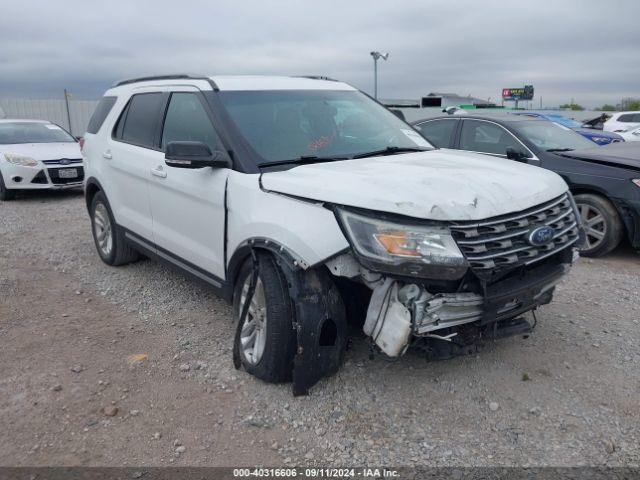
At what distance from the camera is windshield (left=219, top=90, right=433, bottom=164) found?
151 inches

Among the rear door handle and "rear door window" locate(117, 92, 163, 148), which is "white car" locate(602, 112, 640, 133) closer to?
"rear door window" locate(117, 92, 163, 148)

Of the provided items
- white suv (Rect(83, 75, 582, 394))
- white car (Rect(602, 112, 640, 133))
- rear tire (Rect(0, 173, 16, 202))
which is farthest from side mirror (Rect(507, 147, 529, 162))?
white car (Rect(602, 112, 640, 133))

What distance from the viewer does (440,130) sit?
7984 millimetres

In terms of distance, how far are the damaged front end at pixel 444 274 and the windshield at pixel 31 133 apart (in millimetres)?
10313

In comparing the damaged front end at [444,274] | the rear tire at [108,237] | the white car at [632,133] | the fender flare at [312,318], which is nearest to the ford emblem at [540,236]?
the damaged front end at [444,274]

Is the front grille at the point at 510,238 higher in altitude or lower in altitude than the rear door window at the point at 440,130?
lower

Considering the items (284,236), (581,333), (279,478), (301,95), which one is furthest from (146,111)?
(581,333)

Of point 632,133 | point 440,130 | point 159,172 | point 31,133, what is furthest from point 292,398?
point 632,133

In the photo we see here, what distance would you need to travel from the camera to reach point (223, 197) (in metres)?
3.72

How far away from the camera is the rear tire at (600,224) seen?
6066mm

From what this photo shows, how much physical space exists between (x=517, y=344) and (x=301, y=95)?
8.00ft

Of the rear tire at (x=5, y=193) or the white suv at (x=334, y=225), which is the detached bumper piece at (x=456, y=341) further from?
the rear tire at (x=5, y=193)

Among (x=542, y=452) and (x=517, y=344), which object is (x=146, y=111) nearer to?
(x=517, y=344)

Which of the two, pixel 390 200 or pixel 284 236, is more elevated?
pixel 390 200
